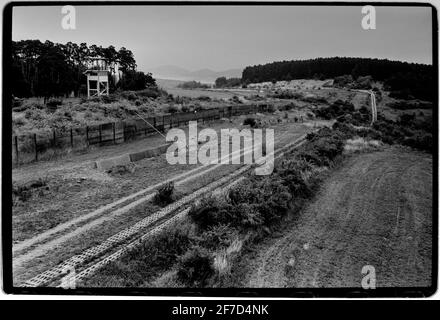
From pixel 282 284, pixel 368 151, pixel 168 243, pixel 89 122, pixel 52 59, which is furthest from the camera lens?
pixel 89 122

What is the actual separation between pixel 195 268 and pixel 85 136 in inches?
454

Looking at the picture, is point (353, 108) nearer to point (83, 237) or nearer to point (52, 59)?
point (52, 59)

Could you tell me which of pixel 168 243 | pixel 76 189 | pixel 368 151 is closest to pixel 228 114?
pixel 368 151

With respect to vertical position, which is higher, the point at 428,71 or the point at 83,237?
the point at 428,71

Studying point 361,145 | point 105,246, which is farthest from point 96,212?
A: point 361,145

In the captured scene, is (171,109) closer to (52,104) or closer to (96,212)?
(52,104)

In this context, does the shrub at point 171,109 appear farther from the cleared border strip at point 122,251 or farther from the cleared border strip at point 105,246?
the cleared border strip at point 122,251

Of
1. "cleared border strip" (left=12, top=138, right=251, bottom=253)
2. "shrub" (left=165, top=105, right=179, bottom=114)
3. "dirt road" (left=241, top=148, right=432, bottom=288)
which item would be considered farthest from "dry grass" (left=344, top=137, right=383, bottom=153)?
"shrub" (left=165, top=105, right=179, bottom=114)

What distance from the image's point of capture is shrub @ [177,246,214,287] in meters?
5.75

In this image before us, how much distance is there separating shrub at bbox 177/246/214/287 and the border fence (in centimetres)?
426

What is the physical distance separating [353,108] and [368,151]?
50.2ft

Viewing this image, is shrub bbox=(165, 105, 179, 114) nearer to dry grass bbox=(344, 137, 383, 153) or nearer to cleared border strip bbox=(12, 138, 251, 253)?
dry grass bbox=(344, 137, 383, 153)
